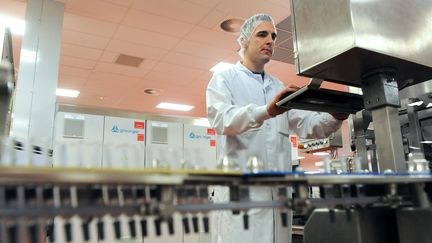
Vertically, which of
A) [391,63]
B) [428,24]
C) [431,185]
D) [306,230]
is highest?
[428,24]

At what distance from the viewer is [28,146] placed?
51 cm

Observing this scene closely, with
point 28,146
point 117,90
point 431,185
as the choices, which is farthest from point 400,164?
point 117,90

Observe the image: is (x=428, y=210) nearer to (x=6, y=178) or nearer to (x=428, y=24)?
(x=428, y=24)

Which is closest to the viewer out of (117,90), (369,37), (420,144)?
(369,37)

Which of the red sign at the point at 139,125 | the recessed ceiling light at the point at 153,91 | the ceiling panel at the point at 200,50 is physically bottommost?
the red sign at the point at 139,125

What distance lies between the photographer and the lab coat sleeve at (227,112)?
1134 mm

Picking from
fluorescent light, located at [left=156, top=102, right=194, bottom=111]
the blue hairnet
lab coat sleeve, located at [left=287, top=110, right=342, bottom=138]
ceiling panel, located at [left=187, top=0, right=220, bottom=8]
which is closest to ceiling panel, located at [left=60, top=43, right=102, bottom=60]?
ceiling panel, located at [left=187, top=0, right=220, bottom=8]

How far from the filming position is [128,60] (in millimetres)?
4848

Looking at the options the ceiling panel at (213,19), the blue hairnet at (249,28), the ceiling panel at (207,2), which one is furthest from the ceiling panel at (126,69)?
the blue hairnet at (249,28)

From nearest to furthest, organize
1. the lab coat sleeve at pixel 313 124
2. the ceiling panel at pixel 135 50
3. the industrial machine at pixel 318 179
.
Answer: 1. the industrial machine at pixel 318 179
2. the lab coat sleeve at pixel 313 124
3. the ceiling panel at pixel 135 50

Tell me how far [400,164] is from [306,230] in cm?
33

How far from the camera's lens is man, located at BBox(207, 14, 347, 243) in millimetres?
1201

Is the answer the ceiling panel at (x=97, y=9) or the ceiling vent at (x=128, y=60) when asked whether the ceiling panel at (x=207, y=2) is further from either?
the ceiling vent at (x=128, y=60)

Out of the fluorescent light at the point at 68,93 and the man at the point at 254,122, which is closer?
the man at the point at 254,122
